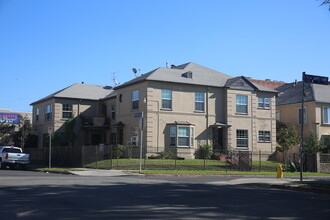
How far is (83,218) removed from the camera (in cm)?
850

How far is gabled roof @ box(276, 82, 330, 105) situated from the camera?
4275 centimetres

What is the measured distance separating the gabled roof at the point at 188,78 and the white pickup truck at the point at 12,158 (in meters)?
11.1

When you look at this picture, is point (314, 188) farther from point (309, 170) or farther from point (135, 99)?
point (135, 99)

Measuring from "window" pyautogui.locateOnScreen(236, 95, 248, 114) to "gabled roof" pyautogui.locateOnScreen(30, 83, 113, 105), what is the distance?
15.2m

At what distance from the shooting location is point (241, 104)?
38156 mm

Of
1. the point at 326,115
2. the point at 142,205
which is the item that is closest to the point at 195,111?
the point at 326,115

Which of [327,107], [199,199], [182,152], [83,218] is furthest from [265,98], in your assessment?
[83,218]

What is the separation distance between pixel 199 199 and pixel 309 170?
24486 mm

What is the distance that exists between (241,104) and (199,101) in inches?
167

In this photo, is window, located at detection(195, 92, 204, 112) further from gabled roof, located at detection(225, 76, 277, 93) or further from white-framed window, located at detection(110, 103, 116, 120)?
white-framed window, located at detection(110, 103, 116, 120)

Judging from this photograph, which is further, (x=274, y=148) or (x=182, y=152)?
(x=274, y=148)

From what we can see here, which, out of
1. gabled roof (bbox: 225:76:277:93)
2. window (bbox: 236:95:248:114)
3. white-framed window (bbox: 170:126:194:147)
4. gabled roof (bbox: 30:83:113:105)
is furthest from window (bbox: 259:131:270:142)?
gabled roof (bbox: 30:83:113:105)

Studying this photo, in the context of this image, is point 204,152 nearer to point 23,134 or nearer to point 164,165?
point 164,165

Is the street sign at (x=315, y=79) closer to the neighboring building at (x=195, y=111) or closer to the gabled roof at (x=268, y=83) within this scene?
the neighboring building at (x=195, y=111)
